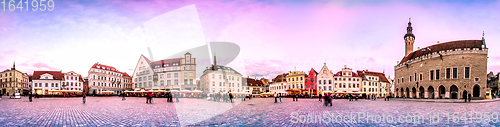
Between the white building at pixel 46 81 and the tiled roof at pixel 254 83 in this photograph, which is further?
the tiled roof at pixel 254 83

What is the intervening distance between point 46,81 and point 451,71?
98.5 meters

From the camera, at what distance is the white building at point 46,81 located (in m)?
77.0

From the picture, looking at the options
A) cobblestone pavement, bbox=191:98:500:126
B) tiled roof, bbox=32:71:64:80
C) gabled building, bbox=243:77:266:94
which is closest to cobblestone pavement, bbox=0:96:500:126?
cobblestone pavement, bbox=191:98:500:126

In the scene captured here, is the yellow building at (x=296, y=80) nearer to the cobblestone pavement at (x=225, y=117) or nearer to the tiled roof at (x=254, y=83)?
the tiled roof at (x=254, y=83)

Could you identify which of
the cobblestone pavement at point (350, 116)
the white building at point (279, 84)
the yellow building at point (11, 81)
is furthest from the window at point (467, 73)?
the yellow building at point (11, 81)

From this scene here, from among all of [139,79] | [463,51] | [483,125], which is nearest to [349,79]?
[463,51]

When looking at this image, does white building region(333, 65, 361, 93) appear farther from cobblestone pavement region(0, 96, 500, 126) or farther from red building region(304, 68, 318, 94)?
cobblestone pavement region(0, 96, 500, 126)

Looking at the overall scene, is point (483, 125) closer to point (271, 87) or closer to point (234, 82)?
point (234, 82)

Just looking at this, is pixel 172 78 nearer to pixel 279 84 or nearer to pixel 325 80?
pixel 279 84

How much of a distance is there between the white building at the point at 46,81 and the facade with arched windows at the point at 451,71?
93.1 m

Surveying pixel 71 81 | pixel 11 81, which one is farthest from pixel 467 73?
pixel 11 81

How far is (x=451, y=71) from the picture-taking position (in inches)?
1657

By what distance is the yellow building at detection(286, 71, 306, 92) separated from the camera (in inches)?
2965

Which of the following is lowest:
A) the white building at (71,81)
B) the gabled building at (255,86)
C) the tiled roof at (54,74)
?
the gabled building at (255,86)
